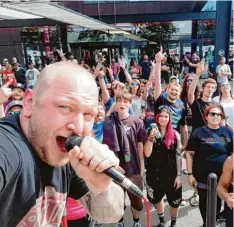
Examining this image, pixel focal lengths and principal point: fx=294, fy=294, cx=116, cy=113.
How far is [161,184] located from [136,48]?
1428 cm

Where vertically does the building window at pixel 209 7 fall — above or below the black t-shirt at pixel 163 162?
above

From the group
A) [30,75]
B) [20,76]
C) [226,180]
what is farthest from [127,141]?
[20,76]

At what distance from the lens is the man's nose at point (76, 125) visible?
1.05m

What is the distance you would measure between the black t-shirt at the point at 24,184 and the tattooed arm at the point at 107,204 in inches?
5.9

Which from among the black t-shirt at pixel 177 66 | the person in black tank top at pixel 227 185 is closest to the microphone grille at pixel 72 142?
the person in black tank top at pixel 227 185

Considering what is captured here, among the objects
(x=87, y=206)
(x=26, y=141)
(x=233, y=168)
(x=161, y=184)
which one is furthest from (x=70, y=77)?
(x=161, y=184)

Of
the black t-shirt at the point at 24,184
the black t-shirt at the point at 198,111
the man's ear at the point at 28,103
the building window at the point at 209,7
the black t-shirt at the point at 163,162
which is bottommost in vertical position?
the black t-shirt at the point at 163,162

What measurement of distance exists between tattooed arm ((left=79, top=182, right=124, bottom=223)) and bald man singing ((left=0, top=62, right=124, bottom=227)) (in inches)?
1.0

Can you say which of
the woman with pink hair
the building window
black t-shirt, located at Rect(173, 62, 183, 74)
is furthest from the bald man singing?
the building window

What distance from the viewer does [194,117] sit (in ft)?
14.0

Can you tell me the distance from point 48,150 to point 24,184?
150 millimetres

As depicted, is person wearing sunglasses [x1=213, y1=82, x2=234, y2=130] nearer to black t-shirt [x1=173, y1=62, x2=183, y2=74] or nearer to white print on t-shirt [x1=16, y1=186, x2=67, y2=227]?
white print on t-shirt [x1=16, y1=186, x2=67, y2=227]

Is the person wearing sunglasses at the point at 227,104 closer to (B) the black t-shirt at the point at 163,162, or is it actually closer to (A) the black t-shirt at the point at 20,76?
(B) the black t-shirt at the point at 163,162

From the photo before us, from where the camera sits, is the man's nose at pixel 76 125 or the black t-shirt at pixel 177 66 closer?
the man's nose at pixel 76 125
